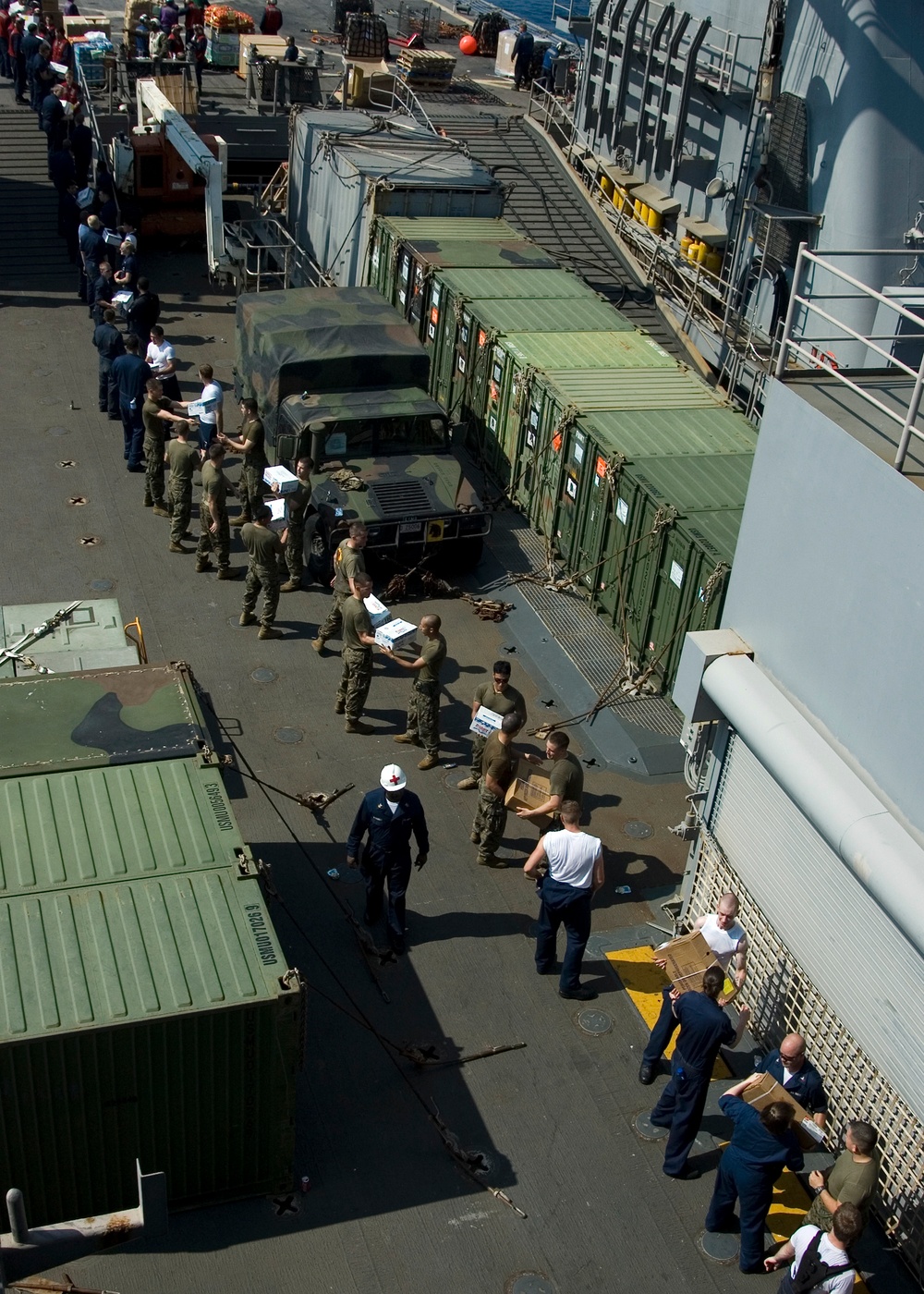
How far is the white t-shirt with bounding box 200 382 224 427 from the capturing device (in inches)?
663

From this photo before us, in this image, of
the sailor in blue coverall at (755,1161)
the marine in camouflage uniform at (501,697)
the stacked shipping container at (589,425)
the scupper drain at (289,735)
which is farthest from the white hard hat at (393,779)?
the stacked shipping container at (589,425)

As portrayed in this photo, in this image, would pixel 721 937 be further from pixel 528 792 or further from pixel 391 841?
pixel 391 841

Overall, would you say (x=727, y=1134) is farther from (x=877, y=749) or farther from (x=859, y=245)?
(x=859, y=245)

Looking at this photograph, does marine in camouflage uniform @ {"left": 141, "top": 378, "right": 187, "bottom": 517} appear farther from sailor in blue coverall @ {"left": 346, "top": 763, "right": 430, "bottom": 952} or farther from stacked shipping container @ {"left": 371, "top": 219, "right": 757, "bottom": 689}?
sailor in blue coverall @ {"left": 346, "top": 763, "right": 430, "bottom": 952}

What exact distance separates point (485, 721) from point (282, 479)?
4.85 m

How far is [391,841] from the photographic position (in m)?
10.2

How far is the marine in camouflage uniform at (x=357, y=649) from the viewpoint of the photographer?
41.4ft

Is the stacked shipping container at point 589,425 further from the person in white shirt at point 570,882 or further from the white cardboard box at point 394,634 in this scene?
the person in white shirt at point 570,882

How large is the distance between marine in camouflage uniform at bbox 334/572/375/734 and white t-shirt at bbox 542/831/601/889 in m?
3.52

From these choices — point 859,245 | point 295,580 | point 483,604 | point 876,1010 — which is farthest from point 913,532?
point 859,245

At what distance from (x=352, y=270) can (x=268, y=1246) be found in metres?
17.5

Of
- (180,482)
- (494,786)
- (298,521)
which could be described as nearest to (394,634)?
(494,786)

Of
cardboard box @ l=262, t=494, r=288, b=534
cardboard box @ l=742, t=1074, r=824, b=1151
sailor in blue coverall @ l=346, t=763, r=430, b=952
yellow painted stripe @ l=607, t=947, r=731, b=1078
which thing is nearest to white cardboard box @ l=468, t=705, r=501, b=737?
sailor in blue coverall @ l=346, t=763, r=430, b=952

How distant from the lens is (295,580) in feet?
51.1
